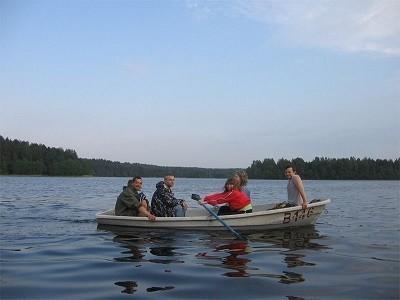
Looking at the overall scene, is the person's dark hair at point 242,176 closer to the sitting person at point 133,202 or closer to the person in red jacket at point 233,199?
the person in red jacket at point 233,199

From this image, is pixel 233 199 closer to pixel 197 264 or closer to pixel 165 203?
pixel 165 203

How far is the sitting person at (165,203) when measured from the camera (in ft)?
42.1

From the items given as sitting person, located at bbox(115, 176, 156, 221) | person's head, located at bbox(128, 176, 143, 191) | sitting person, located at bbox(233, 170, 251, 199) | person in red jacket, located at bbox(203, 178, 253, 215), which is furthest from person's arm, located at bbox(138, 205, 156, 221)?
sitting person, located at bbox(233, 170, 251, 199)

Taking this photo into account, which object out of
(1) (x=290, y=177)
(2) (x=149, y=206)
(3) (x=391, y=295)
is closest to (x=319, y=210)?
(1) (x=290, y=177)

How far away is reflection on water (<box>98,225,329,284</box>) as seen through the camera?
302 inches

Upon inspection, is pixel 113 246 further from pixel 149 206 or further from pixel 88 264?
pixel 149 206

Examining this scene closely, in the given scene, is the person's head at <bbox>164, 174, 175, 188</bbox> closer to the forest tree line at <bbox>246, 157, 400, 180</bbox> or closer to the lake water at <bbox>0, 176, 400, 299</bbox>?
the lake water at <bbox>0, 176, 400, 299</bbox>

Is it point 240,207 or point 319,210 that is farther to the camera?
point 319,210

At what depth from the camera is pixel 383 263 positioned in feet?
27.5

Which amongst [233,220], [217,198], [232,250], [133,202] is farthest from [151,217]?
[232,250]

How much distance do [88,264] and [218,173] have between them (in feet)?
392

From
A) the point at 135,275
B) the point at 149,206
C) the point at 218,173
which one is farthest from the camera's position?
the point at 218,173

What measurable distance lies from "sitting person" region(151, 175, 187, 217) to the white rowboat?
0.68 meters

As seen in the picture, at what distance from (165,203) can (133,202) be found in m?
0.84
